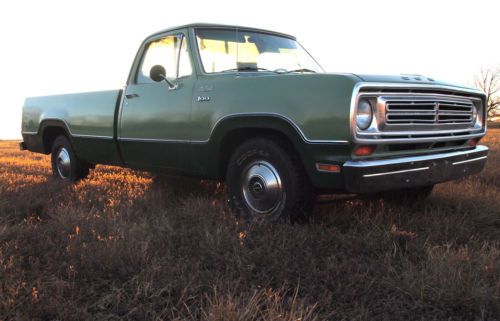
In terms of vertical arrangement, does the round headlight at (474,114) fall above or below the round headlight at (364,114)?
below

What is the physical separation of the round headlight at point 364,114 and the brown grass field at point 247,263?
2.77 ft

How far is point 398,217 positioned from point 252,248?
5.15 ft

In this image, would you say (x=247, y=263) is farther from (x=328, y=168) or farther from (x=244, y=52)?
(x=244, y=52)

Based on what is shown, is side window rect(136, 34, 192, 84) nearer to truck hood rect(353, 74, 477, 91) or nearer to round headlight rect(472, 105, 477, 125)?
truck hood rect(353, 74, 477, 91)

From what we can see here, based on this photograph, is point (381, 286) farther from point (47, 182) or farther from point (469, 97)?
point (47, 182)

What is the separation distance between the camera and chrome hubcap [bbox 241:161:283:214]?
392 centimetres

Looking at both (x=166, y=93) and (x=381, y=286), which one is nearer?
(x=381, y=286)

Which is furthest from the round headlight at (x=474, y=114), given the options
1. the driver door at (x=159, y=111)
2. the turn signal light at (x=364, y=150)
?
the driver door at (x=159, y=111)

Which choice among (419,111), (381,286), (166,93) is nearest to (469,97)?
(419,111)

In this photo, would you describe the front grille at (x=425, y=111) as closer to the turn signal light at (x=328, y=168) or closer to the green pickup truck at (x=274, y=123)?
the green pickup truck at (x=274, y=123)

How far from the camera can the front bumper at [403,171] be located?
11.0 feet

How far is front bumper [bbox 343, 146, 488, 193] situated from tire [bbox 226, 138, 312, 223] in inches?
20.0

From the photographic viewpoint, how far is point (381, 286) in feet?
9.25

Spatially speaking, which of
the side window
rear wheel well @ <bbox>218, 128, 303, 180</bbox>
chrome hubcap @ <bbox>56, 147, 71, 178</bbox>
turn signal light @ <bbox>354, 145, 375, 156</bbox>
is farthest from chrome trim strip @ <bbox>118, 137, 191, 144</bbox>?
turn signal light @ <bbox>354, 145, 375, 156</bbox>
